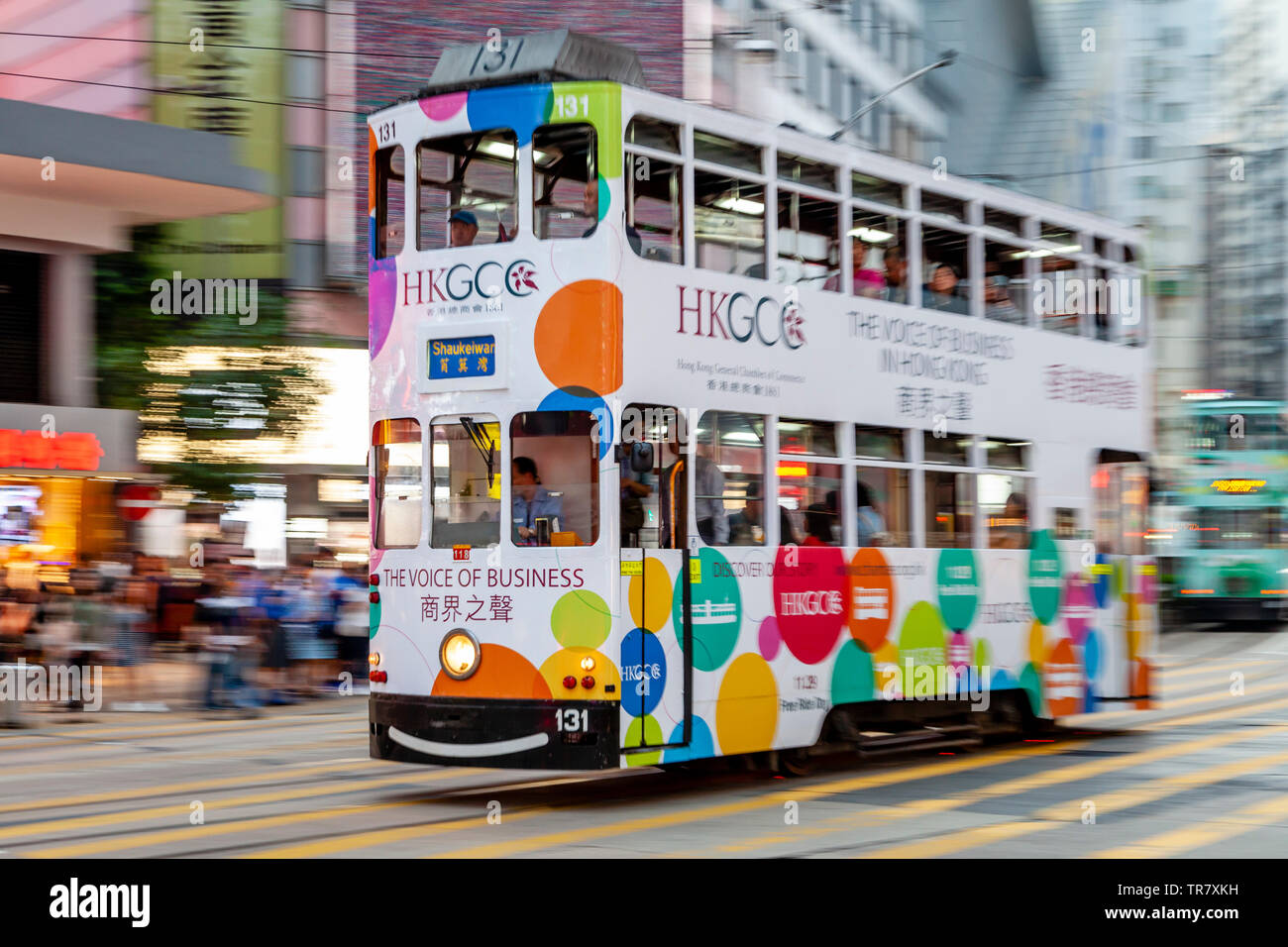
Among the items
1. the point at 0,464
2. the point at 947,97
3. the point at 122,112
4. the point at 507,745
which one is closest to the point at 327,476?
the point at 122,112

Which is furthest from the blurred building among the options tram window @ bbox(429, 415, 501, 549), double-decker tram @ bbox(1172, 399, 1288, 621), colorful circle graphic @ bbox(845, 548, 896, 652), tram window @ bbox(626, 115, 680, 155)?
double-decker tram @ bbox(1172, 399, 1288, 621)

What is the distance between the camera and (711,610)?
10430 mm

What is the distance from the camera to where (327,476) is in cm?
2911

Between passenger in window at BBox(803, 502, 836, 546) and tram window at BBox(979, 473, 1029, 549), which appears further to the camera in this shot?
tram window at BBox(979, 473, 1029, 549)

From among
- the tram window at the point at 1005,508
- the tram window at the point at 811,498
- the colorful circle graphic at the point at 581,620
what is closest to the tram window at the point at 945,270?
the tram window at the point at 1005,508

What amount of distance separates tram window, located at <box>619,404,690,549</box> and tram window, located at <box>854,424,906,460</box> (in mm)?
1928

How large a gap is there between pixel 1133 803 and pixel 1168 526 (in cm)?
2254

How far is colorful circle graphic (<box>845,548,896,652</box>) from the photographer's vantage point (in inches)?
460

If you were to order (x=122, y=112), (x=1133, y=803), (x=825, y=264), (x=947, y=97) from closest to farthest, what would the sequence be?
(x=1133, y=803)
(x=825, y=264)
(x=122, y=112)
(x=947, y=97)

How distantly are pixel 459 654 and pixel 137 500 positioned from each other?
15739 mm

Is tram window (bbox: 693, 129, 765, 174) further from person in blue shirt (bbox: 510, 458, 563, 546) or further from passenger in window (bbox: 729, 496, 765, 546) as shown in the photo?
person in blue shirt (bbox: 510, 458, 563, 546)

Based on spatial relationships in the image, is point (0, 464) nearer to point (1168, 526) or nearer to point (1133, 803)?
point (1133, 803)

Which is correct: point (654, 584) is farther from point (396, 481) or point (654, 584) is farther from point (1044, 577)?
point (1044, 577)

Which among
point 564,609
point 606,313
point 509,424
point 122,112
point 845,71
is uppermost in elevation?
point 845,71
